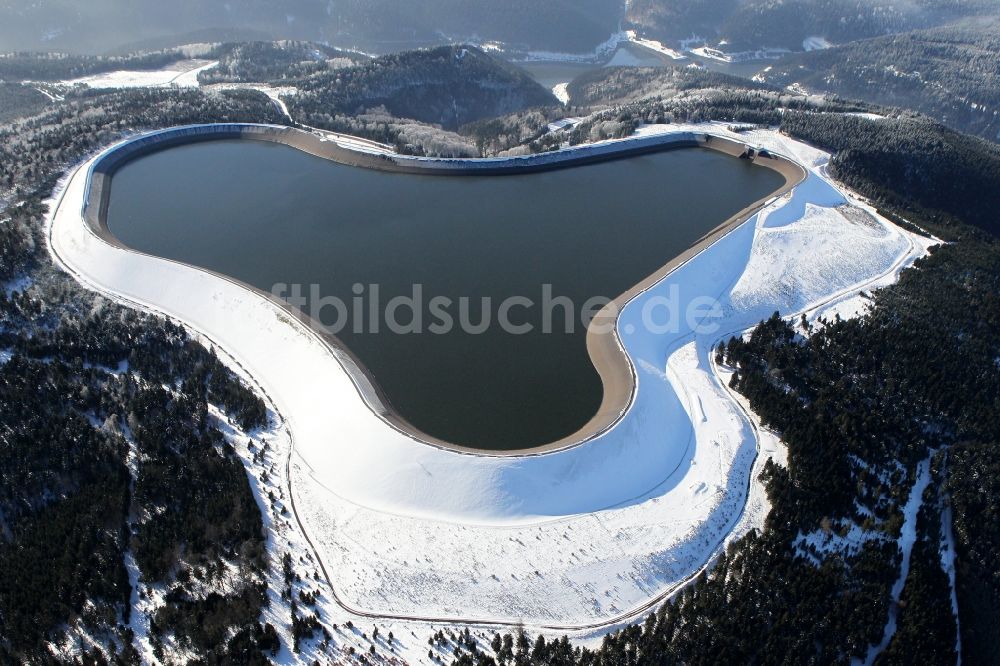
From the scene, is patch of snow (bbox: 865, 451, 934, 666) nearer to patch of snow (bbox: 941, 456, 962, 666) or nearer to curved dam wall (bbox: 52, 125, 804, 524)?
patch of snow (bbox: 941, 456, 962, 666)

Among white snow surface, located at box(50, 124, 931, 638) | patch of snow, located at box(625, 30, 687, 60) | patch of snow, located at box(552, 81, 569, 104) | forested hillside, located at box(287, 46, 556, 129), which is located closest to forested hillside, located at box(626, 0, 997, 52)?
patch of snow, located at box(625, 30, 687, 60)

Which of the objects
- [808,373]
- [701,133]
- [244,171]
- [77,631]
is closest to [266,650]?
[77,631]

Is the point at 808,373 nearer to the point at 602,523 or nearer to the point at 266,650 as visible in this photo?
the point at 602,523

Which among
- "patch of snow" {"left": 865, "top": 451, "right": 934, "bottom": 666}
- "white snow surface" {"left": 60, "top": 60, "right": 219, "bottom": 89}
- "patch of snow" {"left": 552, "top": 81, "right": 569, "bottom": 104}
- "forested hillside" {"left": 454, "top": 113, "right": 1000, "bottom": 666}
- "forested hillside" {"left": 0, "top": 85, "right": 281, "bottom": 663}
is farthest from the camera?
"patch of snow" {"left": 552, "top": 81, "right": 569, "bottom": 104}

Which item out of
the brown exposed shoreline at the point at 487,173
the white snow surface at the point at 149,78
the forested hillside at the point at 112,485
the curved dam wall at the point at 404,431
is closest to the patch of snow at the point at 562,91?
the white snow surface at the point at 149,78

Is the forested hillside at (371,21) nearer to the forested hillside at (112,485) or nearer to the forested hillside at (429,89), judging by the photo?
the forested hillside at (429,89)
